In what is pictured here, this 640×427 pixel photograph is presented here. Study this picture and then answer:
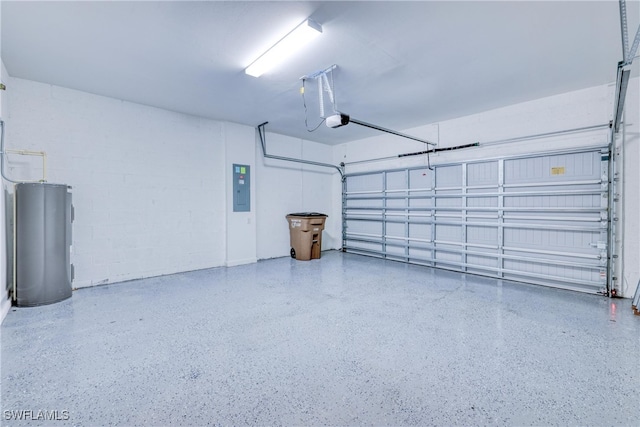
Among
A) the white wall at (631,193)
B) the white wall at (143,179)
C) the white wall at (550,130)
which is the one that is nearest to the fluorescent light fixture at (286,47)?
the white wall at (143,179)

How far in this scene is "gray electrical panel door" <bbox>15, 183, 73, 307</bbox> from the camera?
310cm

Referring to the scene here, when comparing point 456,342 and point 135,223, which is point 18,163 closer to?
point 135,223

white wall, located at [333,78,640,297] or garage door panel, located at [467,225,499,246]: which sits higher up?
white wall, located at [333,78,640,297]

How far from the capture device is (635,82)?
3371 millimetres

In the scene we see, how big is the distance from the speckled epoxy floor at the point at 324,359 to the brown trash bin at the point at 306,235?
87.1 inches

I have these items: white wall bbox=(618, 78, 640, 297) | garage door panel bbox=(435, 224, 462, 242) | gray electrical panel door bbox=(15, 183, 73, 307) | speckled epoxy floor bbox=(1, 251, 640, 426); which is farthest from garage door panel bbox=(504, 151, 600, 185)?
gray electrical panel door bbox=(15, 183, 73, 307)

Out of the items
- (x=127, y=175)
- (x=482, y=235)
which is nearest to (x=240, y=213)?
(x=127, y=175)

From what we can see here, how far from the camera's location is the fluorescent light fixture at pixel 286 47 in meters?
2.40

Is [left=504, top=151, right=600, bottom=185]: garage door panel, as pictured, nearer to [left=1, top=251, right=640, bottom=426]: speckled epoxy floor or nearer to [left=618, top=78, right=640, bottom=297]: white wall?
[left=618, top=78, right=640, bottom=297]: white wall

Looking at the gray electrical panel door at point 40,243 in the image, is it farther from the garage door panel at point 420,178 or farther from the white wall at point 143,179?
the garage door panel at point 420,178

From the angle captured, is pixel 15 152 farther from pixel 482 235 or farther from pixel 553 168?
pixel 553 168

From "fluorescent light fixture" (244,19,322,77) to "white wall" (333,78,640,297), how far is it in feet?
11.3

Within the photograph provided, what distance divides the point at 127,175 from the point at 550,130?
622cm

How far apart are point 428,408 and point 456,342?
0.92 metres
